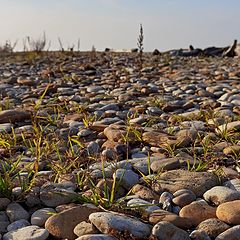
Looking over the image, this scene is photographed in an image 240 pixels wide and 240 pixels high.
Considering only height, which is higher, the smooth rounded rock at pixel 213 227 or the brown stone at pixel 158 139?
the brown stone at pixel 158 139

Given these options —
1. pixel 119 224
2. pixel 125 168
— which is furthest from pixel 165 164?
pixel 119 224

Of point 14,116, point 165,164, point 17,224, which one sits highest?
point 14,116

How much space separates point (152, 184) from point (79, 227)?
57 cm

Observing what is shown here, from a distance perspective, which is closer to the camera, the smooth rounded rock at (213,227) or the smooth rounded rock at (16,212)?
the smooth rounded rock at (213,227)

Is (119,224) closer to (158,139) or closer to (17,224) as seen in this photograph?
(17,224)

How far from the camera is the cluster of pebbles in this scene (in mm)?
1981

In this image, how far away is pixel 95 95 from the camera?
5.25 metres

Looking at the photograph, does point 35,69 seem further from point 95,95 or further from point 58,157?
point 58,157

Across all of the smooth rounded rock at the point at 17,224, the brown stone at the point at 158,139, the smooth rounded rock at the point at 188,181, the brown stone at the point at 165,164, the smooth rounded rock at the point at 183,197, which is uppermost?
the brown stone at the point at 158,139

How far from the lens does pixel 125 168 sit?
263cm

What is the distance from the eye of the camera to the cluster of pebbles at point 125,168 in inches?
78.0

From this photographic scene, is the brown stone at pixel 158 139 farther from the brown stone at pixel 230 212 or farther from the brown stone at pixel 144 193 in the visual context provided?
the brown stone at pixel 230 212

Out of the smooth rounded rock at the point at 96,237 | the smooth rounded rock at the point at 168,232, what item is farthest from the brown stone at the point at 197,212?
the smooth rounded rock at the point at 96,237

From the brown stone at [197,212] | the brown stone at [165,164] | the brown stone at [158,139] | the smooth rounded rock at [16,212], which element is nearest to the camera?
the brown stone at [197,212]
